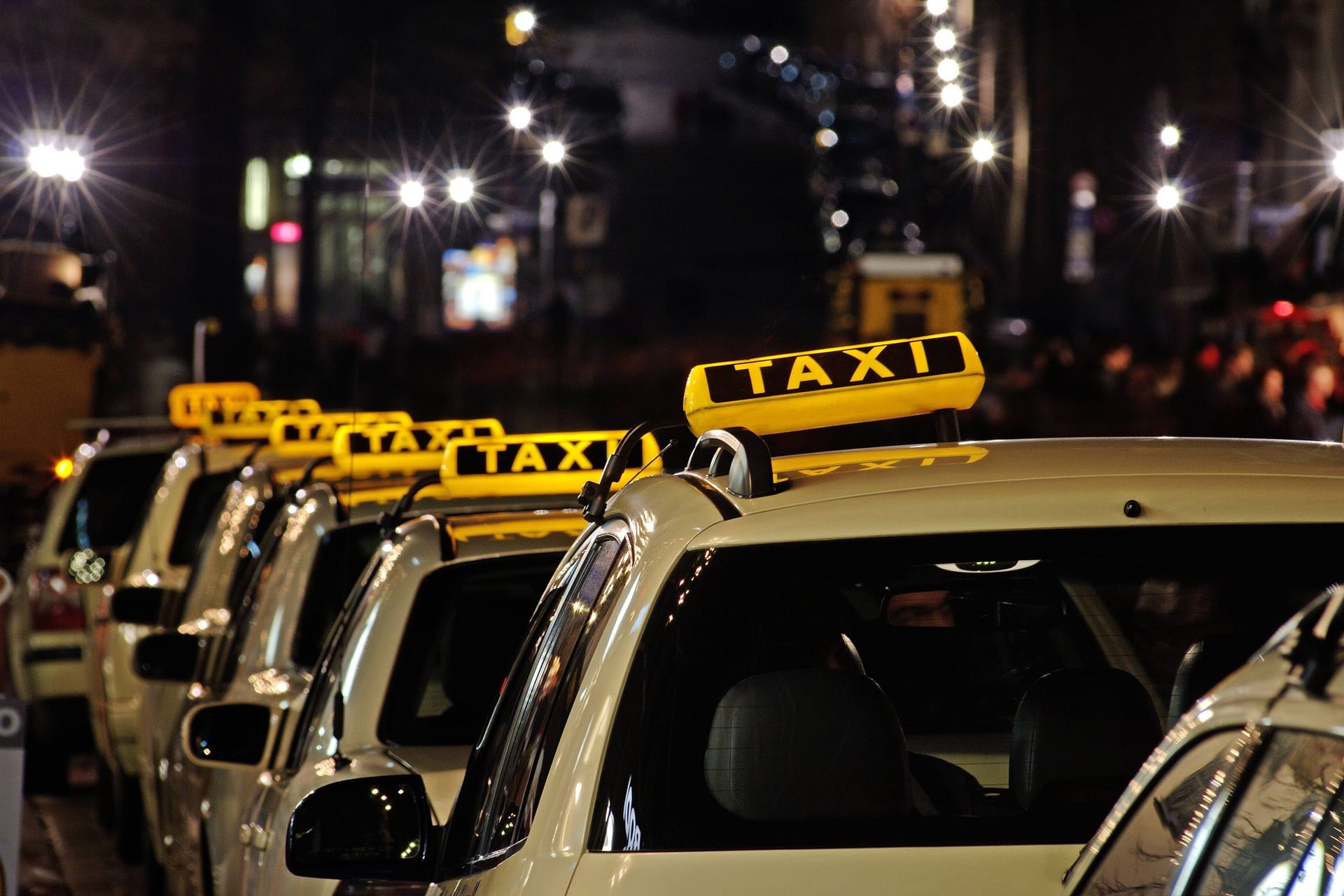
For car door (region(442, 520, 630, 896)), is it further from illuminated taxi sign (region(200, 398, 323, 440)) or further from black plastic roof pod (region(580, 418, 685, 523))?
illuminated taxi sign (region(200, 398, 323, 440))

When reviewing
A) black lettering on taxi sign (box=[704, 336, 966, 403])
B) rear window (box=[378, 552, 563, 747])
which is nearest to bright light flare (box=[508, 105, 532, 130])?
rear window (box=[378, 552, 563, 747])

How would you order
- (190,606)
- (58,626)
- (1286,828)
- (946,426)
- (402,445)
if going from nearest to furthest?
(1286,828) < (946,426) < (402,445) < (190,606) < (58,626)

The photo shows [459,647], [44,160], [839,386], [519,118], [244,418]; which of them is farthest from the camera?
[44,160]

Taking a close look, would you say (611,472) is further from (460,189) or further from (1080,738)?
(460,189)

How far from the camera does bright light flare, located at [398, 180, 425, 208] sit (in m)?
11.0

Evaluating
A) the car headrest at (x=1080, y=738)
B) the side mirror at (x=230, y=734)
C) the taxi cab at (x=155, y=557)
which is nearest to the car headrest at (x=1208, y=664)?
the car headrest at (x=1080, y=738)

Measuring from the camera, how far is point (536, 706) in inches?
110

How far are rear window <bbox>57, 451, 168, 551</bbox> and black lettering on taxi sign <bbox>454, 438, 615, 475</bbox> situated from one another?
653 cm

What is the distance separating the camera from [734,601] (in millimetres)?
2484

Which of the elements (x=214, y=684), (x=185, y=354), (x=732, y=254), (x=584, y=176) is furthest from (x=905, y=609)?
(x=732, y=254)

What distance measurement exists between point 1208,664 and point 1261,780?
1109mm

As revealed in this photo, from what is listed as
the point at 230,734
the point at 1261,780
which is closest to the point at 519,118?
the point at 230,734

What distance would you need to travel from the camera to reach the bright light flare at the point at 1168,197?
1179 cm

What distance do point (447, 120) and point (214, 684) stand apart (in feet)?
21.0
